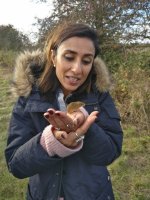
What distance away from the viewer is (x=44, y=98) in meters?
2.22

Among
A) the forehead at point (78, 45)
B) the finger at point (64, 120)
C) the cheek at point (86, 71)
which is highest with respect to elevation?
the forehead at point (78, 45)

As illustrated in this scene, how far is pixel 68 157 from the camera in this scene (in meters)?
2.16

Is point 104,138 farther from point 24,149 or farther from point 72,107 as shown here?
point 24,149

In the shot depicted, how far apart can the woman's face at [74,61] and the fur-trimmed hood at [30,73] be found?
7.1 inches

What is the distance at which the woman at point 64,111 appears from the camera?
6.61 ft

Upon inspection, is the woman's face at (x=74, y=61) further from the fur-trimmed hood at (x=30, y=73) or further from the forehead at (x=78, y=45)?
the fur-trimmed hood at (x=30, y=73)

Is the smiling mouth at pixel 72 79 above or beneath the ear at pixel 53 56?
beneath

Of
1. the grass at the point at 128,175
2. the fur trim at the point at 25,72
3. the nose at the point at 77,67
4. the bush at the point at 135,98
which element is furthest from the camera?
the bush at the point at 135,98

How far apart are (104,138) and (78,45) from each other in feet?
1.88

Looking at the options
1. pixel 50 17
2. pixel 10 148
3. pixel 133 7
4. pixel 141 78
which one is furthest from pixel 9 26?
pixel 10 148

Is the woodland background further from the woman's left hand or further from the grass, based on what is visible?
the woman's left hand

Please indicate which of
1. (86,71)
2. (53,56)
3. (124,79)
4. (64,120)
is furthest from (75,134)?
(124,79)

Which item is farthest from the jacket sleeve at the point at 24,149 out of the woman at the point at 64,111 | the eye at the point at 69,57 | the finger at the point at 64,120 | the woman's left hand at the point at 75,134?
the eye at the point at 69,57

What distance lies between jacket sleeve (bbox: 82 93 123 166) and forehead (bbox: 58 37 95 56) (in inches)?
13.0
